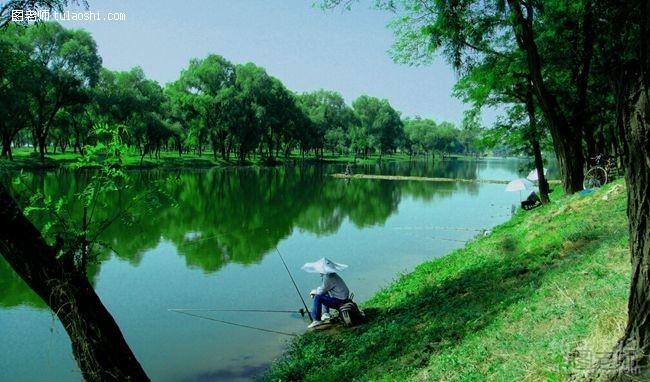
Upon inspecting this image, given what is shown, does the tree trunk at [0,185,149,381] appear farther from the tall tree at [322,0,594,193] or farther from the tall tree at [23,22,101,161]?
the tall tree at [23,22,101,161]

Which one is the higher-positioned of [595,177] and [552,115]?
[552,115]

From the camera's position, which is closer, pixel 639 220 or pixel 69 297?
pixel 639 220

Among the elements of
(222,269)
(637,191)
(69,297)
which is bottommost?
(222,269)

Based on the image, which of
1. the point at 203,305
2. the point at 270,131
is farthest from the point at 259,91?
the point at 203,305

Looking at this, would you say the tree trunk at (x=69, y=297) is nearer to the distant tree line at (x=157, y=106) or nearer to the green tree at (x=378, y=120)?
the distant tree line at (x=157, y=106)

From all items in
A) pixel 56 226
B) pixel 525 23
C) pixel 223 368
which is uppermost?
pixel 525 23

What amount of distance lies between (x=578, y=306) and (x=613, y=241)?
3155 millimetres

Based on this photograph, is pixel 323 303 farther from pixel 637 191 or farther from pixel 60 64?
pixel 60 64

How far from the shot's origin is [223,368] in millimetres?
10328

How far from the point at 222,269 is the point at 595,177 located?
1622 cm

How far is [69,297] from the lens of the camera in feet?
20.7

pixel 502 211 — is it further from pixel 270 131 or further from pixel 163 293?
pixel 270 131

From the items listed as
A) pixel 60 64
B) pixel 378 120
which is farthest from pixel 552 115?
pixel 378 120

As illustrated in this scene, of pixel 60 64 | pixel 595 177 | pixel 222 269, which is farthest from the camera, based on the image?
pixel 60 64
